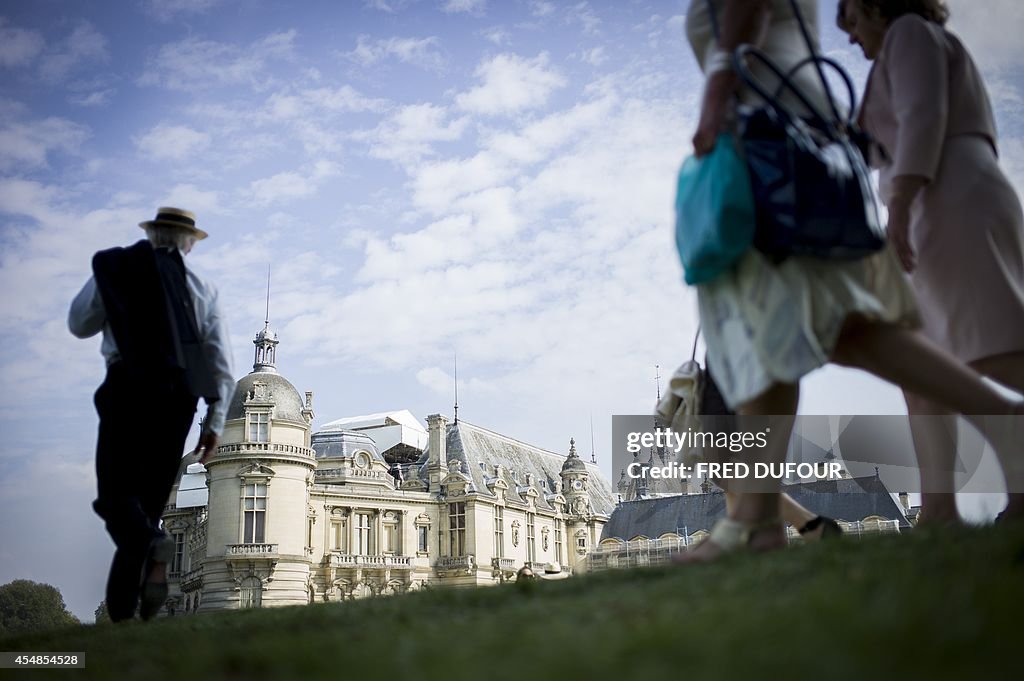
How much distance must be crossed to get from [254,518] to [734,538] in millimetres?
37811

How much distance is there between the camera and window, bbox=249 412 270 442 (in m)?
39.4

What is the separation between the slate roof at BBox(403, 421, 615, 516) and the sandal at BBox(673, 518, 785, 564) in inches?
1837

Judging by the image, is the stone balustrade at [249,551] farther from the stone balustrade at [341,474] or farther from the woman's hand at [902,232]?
the woman's hand at [902,232]

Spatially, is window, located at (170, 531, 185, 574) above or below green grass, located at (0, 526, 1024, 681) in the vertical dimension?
above

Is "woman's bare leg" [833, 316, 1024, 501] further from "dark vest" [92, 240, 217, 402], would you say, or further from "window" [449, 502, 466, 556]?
"window" [449, 502, 466, 556]

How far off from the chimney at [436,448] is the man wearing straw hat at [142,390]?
45.6 m

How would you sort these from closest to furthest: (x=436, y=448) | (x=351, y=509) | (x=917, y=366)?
1. (x=917, y=366)
2. (x=351, y=509)
3. (x=436, y=448)

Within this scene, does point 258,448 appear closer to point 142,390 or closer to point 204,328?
point 204,328

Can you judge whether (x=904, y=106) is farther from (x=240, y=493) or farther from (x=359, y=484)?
(x=359, y=484)

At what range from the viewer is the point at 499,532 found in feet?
166

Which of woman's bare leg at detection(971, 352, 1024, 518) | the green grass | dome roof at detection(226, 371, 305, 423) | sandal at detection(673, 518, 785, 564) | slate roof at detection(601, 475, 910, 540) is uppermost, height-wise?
dome roof at detection(226, 371, 305, 423)

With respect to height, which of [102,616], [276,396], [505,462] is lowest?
[102,616]

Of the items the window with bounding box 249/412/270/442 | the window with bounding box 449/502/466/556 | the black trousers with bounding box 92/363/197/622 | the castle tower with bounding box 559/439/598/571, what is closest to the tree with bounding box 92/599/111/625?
the black trousers with bounding box 92/363/197/622

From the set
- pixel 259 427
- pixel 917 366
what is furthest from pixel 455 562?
pixel 917 366
